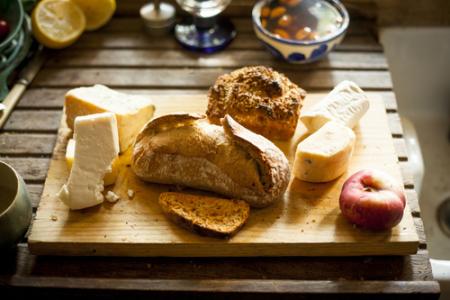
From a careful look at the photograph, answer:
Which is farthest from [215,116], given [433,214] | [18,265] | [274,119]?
[433,214]

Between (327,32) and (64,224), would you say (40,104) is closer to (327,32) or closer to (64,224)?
(64,224)

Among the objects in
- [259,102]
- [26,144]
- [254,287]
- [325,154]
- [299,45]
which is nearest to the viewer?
[254,287]

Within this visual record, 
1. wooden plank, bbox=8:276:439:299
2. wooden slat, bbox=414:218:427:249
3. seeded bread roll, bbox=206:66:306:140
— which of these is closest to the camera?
wooden plank, bbox=8:276:439:299

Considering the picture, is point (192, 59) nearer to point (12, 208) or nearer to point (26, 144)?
point (26, 144)

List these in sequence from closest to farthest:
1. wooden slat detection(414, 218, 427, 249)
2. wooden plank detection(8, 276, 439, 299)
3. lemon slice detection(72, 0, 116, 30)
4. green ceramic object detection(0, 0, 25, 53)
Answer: wooden plank detection(8, 276, 439, 299) → wooden slat detection(414, 218, 427, 249) → green ceramic object detection(0, 0, 25, 53) → lemon slice detection(72, 0, 116, 30)

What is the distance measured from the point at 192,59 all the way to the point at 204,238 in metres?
0.68

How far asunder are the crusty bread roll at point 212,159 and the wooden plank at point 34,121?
0.33m

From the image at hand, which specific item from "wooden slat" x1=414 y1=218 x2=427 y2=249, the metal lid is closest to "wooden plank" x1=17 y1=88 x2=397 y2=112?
the metal lid

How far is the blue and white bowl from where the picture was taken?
147 centimetres

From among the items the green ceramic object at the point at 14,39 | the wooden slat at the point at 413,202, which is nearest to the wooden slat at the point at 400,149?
the wooden slat at the point at 413,202

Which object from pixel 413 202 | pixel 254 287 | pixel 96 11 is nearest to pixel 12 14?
pixel 96 11

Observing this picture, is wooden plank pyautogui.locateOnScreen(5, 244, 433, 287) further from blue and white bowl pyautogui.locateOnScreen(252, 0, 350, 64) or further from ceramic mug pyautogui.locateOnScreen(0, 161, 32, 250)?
blue and white bowl pyautogui.locateOnScreen(252, 0, 350, 64)

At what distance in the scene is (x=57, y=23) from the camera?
5.17 feet

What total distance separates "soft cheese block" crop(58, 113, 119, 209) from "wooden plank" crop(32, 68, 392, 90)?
1.38 feet
